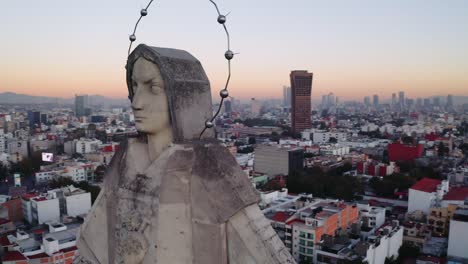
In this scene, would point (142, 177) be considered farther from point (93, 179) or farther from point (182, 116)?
point (93, 179)

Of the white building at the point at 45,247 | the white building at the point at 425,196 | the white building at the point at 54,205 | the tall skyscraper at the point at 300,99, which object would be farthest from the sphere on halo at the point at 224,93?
the tall skyscraper at the point at 300,99

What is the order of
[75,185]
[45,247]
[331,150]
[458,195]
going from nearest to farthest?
[45,247]
[458,195]
[75,185]
[331,150]

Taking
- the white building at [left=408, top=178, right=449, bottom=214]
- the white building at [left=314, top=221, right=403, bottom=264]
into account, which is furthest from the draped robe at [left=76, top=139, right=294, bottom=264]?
the white building at [left=408, top=178, right=449, bottom=214]

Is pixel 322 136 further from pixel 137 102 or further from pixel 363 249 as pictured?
pixel 137 102

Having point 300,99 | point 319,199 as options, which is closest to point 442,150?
point 319,199

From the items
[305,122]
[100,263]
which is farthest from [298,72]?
[100,263]

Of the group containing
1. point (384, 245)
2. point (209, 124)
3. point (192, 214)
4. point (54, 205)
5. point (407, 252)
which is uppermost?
point (209, 124)
